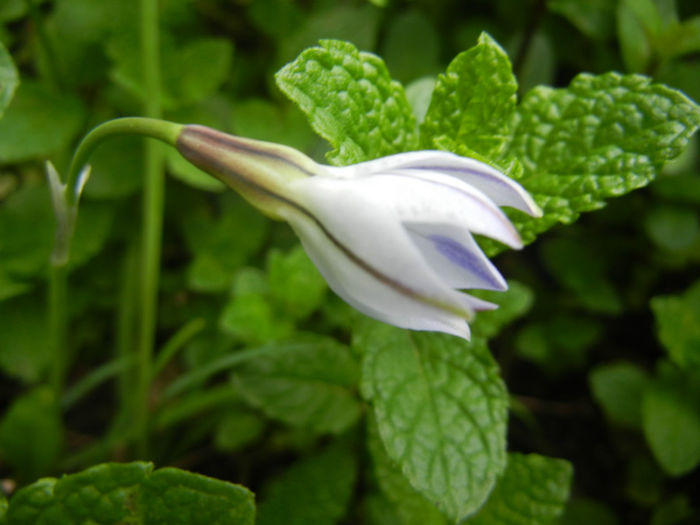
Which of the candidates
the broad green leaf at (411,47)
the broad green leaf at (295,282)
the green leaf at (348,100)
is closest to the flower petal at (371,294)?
the green leaf at (348,100)

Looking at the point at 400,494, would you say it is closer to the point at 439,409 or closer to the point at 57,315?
the point at 439,409

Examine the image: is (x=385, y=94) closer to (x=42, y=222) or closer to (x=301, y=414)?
(x=301, y=414)

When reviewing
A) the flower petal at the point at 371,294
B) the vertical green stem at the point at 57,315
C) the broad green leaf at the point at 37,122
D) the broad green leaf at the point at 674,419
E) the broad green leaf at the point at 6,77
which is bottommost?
the broad green leaf at the point at 674,419

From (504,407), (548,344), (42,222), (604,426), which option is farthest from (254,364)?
(604,426)

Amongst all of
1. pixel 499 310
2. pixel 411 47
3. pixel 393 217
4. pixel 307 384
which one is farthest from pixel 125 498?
pixel 411 47

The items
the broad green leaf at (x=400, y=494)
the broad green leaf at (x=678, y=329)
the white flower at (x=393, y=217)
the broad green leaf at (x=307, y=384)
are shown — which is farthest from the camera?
the broad green leaf at (x=678, y=329)

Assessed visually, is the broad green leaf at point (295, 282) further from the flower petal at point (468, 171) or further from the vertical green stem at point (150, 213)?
the flower petal at point (468, 171)
